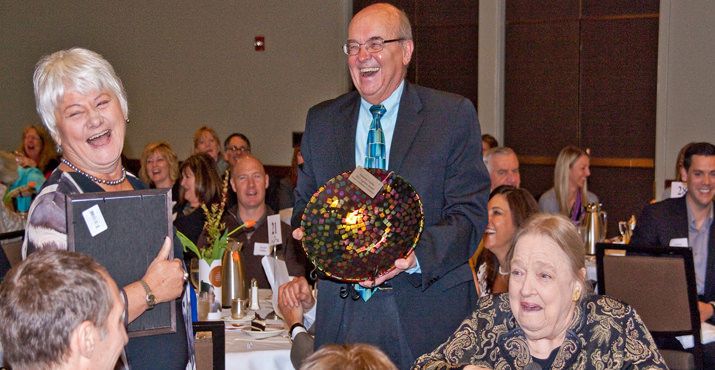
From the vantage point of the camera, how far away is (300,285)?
9.64 feet

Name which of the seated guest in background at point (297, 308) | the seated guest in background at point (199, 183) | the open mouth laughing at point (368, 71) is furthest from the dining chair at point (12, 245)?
the open mouth laughing at point (368, 71)

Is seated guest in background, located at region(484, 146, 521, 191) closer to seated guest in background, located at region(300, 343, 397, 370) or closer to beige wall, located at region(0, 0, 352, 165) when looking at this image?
beige wall, located at region(0, 0, 352, 165)

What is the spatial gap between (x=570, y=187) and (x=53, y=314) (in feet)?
18.1

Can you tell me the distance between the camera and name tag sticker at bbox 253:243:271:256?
13.8 feet

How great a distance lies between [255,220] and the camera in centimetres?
465

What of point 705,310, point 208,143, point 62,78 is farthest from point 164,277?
point 208,143

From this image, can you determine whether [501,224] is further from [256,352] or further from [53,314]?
[53,314]

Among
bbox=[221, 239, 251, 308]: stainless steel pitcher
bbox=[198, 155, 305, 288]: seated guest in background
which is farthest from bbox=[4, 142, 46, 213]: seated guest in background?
bbox=[221, 239, 251, 308]: stainless steel pitcher

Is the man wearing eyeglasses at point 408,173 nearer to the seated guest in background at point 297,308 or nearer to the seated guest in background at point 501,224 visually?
the seated guest in background at point 297,308

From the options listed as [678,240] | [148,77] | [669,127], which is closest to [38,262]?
[678,240]

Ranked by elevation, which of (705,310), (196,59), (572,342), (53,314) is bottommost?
(705,310)

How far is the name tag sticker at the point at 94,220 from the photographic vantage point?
5.33 ft

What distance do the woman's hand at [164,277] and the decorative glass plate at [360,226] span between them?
39 cm

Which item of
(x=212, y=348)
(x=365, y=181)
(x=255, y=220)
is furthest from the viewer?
(x=255, y=220)
